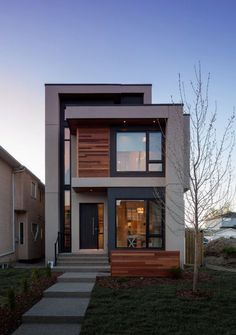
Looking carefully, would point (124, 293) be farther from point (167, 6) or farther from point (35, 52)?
point (35, 52)

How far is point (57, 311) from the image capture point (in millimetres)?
7371

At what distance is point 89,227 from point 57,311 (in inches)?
386

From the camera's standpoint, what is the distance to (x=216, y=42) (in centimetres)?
1337

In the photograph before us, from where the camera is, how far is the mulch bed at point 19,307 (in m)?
6.52

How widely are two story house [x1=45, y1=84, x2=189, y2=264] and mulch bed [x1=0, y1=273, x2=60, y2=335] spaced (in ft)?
19.8

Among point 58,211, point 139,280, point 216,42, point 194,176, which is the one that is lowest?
point 139,280

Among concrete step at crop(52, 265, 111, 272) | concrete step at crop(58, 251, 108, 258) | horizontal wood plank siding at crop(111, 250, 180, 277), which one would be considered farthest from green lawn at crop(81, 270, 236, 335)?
concrete step at crop(58, 251, 108, 258)

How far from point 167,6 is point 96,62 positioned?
492 centimetres

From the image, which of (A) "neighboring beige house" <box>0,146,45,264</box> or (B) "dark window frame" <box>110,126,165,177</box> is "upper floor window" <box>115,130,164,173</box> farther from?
(A) "neighboring beige house" <box>0,146,45,264</box>

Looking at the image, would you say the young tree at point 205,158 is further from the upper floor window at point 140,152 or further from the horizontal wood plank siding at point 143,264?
the upper floor window at point 140,152

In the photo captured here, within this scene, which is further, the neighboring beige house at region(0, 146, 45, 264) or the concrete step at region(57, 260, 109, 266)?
the neighboring beige house at region(0, 146, 45, 264)

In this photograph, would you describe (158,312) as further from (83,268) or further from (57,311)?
(83,268)

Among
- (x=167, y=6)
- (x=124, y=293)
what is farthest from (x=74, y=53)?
(x=124, y=293)

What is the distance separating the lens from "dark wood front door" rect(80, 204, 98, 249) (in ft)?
56.0
